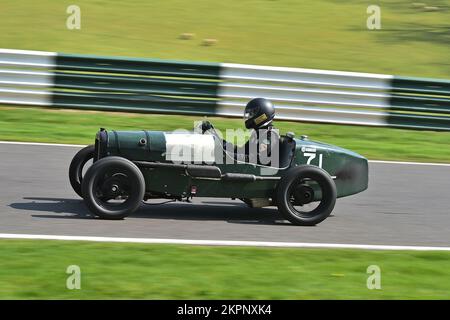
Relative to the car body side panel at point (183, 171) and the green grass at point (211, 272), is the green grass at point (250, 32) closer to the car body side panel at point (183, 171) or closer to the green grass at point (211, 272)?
the car body side panel at point (183, 171)

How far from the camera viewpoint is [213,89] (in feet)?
48.7

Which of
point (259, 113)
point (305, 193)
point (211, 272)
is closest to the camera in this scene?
point (211, 272)

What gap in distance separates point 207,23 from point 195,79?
279 inches

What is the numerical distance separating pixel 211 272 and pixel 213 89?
790 centimetres

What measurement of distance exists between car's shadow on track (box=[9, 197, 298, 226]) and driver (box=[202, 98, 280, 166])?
72cm

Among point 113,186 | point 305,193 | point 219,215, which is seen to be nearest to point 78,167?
point 113,186

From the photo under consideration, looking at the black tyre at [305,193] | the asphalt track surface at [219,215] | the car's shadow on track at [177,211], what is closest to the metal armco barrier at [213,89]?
the asphalt track surface at [219,215]

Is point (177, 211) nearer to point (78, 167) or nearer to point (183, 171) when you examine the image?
point (183, 171)

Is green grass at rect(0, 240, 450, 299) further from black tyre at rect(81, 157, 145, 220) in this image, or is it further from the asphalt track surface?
black tyre at rect(81, 157, 145, 220)

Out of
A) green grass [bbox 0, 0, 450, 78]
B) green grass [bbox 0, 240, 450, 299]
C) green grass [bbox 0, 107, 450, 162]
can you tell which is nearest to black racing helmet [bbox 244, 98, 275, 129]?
green grass [bbox 0, 240, 450, 299]

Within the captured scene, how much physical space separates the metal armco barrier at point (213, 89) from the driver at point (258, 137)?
18.1 ft

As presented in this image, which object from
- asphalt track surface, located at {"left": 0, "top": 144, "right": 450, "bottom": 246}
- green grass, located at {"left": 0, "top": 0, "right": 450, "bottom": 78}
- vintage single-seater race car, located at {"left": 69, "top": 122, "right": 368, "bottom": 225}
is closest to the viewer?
asphalt track surface, located at {"left": 0, "top": 144, "right": 450, "bottom": 246}

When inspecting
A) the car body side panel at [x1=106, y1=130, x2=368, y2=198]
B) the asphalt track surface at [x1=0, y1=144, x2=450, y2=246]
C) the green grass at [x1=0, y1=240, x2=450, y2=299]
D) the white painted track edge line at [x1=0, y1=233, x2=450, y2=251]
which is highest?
the car body side panel at [x1=106, y1=130, x2=368, y2=198]

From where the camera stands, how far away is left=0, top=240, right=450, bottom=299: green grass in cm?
666
